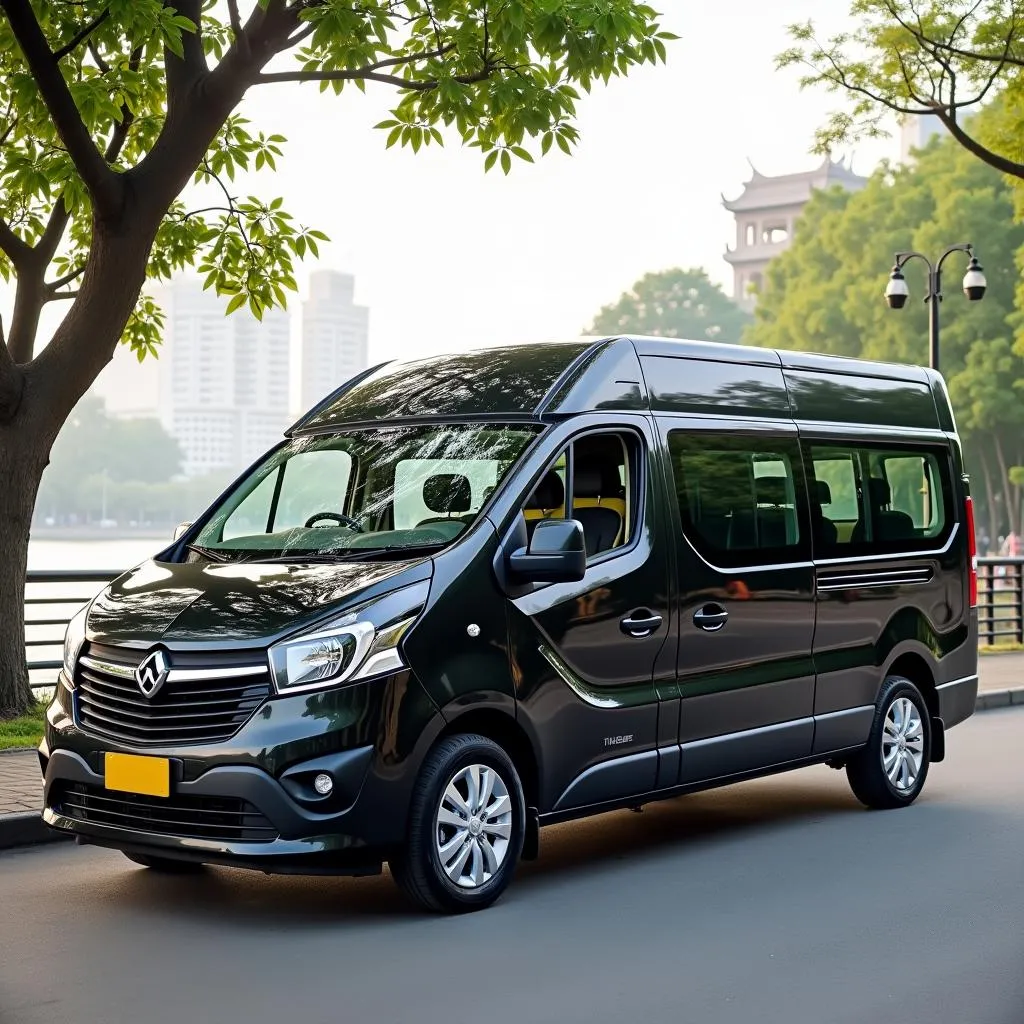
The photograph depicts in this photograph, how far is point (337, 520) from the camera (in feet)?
24.6

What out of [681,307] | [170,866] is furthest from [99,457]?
[170,866]

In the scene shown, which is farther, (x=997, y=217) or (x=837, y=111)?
(x=997, y=217)

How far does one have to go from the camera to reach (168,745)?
6547mm

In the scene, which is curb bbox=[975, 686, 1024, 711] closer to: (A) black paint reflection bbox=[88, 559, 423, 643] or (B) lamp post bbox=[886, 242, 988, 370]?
(B) lamp post bbox=[886, 242, 988, 370]

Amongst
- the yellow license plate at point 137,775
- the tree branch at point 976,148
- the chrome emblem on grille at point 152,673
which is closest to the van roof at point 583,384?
the chrome emblem on grille at point 152,673

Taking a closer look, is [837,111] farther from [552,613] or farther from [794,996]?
[794,996]

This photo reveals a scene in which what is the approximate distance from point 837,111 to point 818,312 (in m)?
34.9

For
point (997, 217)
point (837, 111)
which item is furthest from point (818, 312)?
point (837, 111)

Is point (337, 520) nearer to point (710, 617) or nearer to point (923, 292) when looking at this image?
point (710, 617)

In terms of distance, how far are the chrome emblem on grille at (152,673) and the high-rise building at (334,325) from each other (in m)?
110

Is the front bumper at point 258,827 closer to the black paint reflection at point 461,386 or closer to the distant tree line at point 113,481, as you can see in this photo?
the black paint reflection at point 461,386

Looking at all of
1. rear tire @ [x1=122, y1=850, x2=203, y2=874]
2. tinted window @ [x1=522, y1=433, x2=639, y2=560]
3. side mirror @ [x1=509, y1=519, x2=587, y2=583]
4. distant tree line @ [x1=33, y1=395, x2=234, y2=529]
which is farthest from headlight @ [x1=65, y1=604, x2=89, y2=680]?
distant tree line @ [x1=33, y1=395, x2=234, y2=529]

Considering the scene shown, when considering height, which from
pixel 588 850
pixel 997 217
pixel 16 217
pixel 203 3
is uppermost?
pixel 997 217

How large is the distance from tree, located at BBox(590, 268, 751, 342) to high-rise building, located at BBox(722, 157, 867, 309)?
2.27 meters
